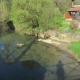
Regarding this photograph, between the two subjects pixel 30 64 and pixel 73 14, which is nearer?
pixel 30 64

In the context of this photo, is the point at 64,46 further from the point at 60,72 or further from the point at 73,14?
the point at 73,14

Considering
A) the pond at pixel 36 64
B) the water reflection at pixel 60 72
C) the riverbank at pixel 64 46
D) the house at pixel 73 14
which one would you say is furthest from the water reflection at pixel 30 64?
the house at pixel 73 14

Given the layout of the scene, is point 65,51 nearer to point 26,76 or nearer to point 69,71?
point 69,71

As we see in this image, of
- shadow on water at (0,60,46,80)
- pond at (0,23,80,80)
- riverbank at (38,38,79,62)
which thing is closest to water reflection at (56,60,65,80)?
pond at (0,23,80,80)

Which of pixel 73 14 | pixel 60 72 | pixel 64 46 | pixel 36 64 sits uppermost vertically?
pixel 73 14

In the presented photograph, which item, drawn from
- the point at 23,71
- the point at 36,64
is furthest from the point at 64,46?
the point at 23,71

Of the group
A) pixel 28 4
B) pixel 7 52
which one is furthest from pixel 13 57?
pixel 28 4

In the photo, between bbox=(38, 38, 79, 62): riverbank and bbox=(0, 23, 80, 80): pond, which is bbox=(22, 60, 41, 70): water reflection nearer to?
bbox=(0, 23, 80, 80): pond

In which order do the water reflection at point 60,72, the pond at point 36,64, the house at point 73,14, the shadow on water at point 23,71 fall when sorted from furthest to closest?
the house at point 73,14 → the pond at point 36,64 → the shadow on water at point 23,71 → the water reflection at point 60,72

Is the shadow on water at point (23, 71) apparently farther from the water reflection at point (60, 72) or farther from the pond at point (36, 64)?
the water reflection at point (60, 72)
